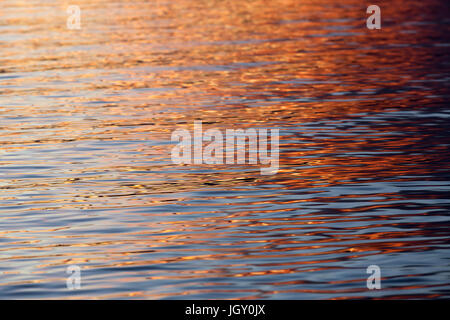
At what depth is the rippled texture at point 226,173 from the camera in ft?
35.8

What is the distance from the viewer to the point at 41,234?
41.0 feet

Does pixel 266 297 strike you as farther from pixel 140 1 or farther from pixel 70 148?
pixel 140 1

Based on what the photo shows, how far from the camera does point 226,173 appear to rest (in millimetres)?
15547

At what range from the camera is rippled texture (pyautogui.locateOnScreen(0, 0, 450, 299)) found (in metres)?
10.9

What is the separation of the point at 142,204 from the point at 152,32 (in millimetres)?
23108
